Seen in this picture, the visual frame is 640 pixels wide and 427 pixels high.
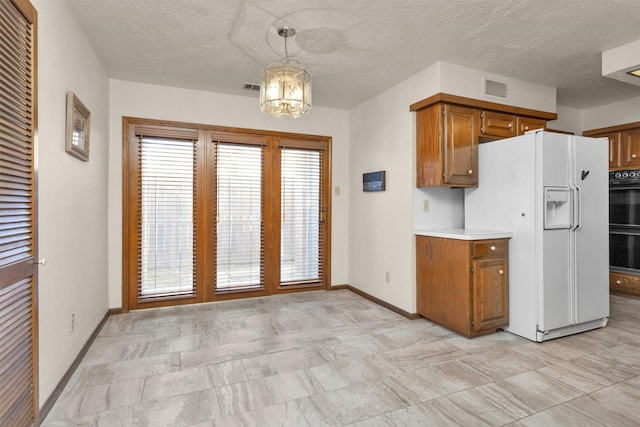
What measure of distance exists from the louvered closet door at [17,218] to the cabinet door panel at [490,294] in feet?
10.3

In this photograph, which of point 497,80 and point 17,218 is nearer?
point 17,218

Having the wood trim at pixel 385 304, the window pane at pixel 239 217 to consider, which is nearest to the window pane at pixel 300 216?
the window pane at pixel 239 217

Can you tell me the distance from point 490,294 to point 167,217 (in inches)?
140

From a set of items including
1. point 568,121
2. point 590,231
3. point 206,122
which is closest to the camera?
point 590,231

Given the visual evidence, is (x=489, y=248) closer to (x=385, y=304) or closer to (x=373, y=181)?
(x=385, y=304)

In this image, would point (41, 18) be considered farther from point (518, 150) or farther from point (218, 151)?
point (518, 150)

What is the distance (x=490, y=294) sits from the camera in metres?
3.06

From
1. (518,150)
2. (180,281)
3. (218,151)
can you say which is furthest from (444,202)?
(180,281)

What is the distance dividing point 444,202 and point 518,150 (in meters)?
0.94

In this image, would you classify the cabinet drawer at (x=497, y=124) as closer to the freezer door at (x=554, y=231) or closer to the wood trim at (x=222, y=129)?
the freezer door at (x=554, y=231)

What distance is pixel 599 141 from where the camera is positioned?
3191mm

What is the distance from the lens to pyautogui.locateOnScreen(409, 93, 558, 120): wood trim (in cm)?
326

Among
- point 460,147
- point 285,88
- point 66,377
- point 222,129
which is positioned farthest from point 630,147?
point 66,377

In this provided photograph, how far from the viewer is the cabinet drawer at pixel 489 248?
3.01m
